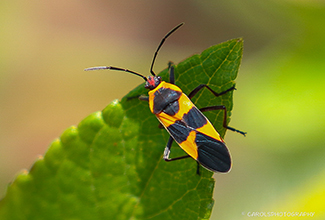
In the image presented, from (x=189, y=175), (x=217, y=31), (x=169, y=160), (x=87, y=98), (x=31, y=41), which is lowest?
(x=189, y=175)

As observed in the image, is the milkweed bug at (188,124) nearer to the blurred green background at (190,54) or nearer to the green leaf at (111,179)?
the green leaf at (111,179)

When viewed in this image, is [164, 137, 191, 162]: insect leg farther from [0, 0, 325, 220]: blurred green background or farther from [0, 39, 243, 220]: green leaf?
[0, 0, 325, 220]: blurred green background

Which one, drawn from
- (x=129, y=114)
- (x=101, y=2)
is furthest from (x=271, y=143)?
(x=101, y=2)

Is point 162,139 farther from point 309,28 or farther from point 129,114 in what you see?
point 309,28

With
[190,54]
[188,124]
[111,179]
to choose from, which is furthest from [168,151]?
[190,54]

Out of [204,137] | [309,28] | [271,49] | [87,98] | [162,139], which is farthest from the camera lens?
[87,98]

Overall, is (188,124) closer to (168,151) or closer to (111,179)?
(168,151)

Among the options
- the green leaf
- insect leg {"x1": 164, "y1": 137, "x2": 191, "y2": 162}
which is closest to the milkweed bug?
insect leg {"x1": 164, "y1": 137, "x2": 191, "y2": 162}
